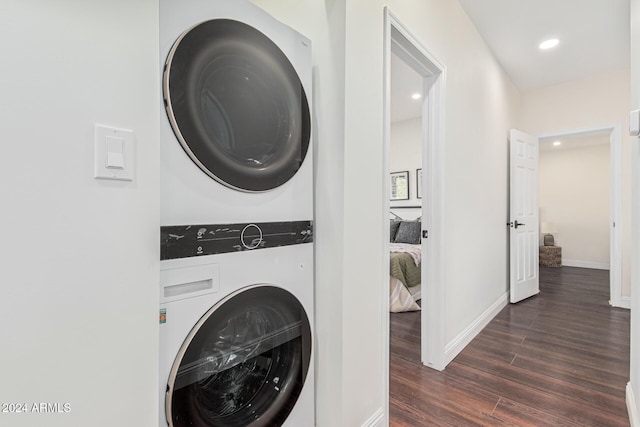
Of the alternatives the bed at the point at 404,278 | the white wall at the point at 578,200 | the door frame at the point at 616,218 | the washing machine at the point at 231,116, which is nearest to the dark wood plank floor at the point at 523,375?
the bed at the point at 404,278

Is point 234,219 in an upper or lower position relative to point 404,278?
upper

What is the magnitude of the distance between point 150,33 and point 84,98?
25 centimetres

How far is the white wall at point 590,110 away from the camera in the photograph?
11.6ft

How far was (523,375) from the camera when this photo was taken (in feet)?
6.76

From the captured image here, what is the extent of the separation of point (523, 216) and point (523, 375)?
7.98 ft

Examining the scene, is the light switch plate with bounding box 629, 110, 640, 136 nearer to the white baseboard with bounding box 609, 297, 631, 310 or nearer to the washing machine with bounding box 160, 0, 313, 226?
the washing machine with bounding box 160, 0, 313, 226

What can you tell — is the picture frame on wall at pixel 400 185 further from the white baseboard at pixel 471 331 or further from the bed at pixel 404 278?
the white baseboard at pixel 471 331

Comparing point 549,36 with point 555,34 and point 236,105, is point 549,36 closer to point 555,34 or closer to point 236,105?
point 555,34

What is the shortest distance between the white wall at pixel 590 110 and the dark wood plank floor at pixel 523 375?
3.87 feet

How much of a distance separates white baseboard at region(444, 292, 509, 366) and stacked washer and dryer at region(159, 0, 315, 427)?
1431mm

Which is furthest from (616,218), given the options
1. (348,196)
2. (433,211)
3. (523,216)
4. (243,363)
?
(243,363)

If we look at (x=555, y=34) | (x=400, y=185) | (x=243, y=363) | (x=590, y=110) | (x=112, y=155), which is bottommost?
(x=243, y=363)

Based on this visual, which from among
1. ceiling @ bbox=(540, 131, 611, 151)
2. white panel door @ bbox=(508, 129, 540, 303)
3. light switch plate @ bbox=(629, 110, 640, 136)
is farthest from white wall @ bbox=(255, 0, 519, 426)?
ceiling @ bbox=(540, 131, 611, 151)

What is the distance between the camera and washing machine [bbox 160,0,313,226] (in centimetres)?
86
